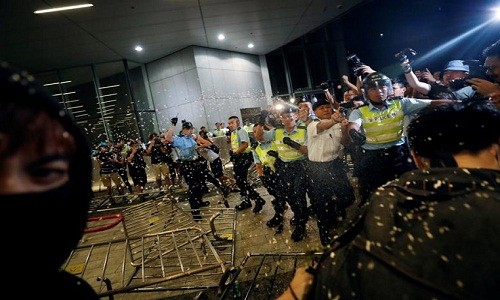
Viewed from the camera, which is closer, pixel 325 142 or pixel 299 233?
pixel 325 142

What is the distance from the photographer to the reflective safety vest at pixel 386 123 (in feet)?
12.6

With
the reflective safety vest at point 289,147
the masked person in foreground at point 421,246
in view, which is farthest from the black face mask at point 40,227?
the reflective safety vest at point 289,147

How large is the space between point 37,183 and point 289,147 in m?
4.24

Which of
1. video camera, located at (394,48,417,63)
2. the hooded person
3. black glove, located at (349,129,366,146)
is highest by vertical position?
video camera, located at (394,48,417,63)

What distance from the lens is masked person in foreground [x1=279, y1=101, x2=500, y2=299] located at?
791 millimetres

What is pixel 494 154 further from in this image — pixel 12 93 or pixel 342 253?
pixel 12 93

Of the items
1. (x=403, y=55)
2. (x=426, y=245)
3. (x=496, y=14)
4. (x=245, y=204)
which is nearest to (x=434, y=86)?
(x=403, y=55)

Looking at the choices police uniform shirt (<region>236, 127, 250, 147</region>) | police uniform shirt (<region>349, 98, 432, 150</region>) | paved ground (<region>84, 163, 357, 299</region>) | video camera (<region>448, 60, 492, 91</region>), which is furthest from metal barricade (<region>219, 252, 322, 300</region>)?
video camera (<region>448, 60, 492, 91</region>)

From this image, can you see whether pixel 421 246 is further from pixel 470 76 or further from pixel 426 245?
pixel 470 76

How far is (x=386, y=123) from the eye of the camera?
3869 millimetres

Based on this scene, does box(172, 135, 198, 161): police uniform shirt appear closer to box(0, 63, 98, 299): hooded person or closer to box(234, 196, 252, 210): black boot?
box(234, 196, 252, 210): black boot

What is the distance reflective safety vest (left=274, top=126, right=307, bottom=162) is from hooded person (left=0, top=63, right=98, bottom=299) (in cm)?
407

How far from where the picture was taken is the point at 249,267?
3711 mm

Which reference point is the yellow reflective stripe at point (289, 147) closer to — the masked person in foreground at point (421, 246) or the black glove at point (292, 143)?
the black glove at point (292, 143)
